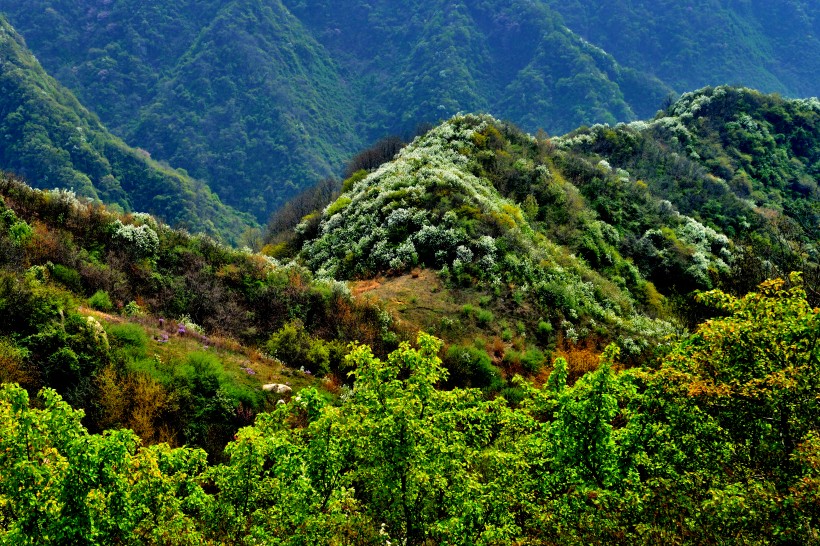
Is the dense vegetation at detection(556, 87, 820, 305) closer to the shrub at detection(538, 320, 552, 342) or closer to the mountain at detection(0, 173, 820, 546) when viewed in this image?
the shrub at detection(538, 320, 552, 342)

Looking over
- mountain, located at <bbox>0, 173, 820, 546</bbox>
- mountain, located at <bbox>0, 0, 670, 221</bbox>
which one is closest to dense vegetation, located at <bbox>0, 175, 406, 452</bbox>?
mountain, located at <bbox>0, 173, 820, 546</bbox>

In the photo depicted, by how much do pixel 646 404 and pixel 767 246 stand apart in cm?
4364

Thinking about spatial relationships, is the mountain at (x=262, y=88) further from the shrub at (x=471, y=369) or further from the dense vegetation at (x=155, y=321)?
the shrub at (x=471, y=369)

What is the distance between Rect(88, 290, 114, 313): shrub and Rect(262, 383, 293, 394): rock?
619 cm

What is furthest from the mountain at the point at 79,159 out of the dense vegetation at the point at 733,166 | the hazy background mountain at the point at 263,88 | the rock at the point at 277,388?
the rock at the point at 277,388

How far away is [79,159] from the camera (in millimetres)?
112500

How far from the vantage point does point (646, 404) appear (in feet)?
32.8

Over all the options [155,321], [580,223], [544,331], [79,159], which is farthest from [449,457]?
[79,159]

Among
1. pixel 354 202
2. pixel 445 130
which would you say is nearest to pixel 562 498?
pixel 354 202

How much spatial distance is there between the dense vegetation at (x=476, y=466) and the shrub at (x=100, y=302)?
11.0 metres

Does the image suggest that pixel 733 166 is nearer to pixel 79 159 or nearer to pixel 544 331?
pixel 544 331

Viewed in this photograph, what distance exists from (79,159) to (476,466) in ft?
408

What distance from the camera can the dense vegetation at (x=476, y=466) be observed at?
Result: 723cm

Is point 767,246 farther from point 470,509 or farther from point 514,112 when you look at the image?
point 514,112
